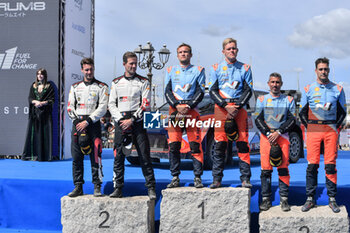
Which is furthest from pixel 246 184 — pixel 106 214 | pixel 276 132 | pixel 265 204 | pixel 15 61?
pixel 15 61

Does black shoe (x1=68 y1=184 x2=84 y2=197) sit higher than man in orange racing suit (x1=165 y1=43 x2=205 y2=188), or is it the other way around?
man in orange racing suit (x1=165 y1=43 x2=205 y2=188)

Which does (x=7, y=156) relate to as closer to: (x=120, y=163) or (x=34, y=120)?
(x=34, y=120)

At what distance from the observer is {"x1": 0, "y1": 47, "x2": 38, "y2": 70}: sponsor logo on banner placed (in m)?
9.70

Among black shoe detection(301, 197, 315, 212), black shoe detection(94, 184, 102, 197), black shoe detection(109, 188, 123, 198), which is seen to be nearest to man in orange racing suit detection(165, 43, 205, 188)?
black shoe detection(109, 188, 123, 198)

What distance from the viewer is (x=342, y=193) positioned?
16.9 ft

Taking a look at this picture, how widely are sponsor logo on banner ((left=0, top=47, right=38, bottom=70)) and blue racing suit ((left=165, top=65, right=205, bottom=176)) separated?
5.63 m

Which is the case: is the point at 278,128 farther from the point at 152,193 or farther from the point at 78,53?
the point at 78,53

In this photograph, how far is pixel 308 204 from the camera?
4789mm

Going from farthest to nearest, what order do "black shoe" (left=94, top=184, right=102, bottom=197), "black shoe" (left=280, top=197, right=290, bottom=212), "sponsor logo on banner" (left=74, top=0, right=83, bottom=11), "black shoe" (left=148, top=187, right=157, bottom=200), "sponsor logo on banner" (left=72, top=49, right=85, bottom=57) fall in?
"sponsor logo on banner" (left=74, top=0, right=83, bottom=11) < "sponsor logo on banner" (left=72, top=49, right=85, bottom=57) < "black shoe" (left=94, top=184, right=102, bottom=197) < "black shoe" (left=148, top=187, right=157, bottom=200) < "black shoe" (left=280, top=197, right=290, bottom=212)

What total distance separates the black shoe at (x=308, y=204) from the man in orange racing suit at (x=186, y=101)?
1.26m

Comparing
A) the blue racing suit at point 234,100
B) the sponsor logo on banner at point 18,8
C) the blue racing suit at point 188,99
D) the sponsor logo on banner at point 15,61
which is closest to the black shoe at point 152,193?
the blue racing suit at point 188,99

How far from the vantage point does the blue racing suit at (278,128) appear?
4.88 m

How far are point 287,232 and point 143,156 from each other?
6.34ft

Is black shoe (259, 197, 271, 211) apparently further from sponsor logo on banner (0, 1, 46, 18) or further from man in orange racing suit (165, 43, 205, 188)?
sponsor logo on banner (0, 1, 46, 18)
